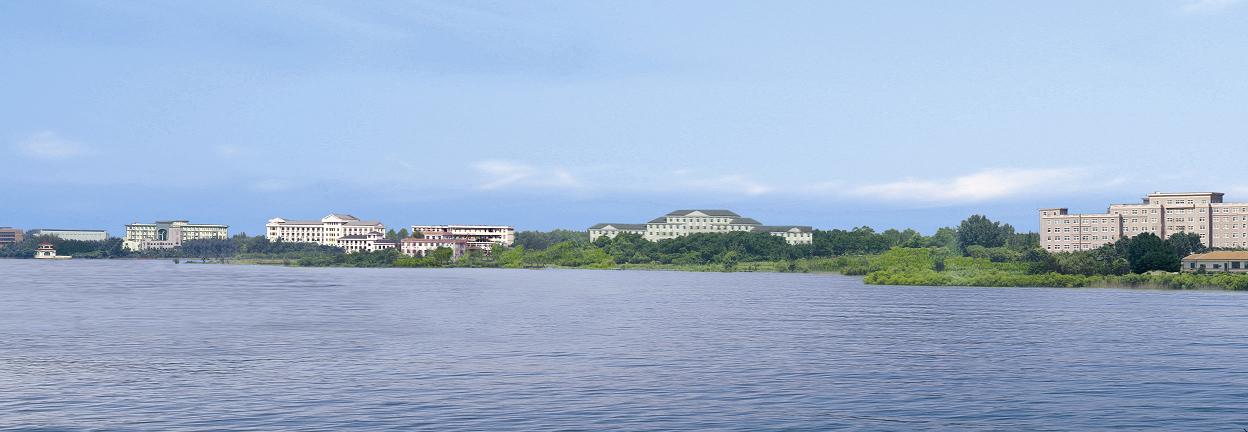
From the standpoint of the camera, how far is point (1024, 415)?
26.0 m

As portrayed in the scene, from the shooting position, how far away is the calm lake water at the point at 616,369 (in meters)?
25.1

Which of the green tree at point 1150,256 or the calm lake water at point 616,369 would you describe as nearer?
the calm lake water at point 616,369

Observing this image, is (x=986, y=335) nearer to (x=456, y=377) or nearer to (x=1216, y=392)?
(x=1216, y=392)

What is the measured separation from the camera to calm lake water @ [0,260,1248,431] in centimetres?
2508

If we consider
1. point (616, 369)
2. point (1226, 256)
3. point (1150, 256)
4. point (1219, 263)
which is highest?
point (1150, 256)

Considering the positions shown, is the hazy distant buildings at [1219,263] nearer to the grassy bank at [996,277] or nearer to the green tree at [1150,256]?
the green tree at [1150,256]

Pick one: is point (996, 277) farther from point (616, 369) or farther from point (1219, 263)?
point (616, 369)

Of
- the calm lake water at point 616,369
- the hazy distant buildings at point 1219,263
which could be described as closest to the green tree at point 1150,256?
the hazy distant buildings at point 1219,263

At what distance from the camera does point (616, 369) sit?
34.1 meters

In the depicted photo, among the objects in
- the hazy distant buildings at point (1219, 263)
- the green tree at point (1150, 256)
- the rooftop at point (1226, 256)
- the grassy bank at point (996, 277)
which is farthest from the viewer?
the rooftop at point (1226, 256)

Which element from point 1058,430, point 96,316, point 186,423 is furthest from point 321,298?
point 1058,430

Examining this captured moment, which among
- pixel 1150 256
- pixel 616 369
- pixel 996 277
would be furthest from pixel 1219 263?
pixel 616 369

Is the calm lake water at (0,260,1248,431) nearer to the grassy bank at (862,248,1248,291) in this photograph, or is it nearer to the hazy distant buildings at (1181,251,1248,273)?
the grassy bank at (862,248,1248,291)

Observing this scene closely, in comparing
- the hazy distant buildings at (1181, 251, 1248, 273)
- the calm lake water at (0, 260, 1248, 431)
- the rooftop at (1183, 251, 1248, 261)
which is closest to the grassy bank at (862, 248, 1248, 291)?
the hazy distant buildings at (1181, 251, 1248, 273)
